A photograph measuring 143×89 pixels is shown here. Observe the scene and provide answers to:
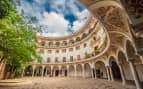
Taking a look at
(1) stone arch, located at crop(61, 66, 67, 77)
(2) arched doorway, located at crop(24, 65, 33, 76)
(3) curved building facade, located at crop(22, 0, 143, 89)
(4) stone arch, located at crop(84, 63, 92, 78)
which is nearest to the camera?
(3) curved building facade, located at crop(22, 0, 143, 89)

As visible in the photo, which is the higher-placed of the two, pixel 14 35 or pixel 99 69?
pixel 14 35

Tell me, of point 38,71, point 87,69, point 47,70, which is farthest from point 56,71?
point 87,69

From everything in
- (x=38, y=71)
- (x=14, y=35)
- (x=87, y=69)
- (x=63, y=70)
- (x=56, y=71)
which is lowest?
A: (x=56, y=71)

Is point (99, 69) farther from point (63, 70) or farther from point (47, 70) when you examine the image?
point (47, 70)

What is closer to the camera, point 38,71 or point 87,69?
point 87,69

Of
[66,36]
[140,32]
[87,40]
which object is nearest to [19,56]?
[140,32]

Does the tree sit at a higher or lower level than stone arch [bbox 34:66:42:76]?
higher

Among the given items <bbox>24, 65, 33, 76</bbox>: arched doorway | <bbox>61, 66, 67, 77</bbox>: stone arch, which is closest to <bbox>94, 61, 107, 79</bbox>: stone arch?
<bbox>61, 66, 67, 77</bbox>: stone arch

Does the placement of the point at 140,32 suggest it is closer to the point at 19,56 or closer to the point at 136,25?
the point at 136,25

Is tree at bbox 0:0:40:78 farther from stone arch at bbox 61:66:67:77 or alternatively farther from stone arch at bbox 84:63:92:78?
stone arch at bbox 61:66:67:77

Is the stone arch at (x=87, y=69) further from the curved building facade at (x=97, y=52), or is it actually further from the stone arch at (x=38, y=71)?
the stone arch at (x=38, y=71)

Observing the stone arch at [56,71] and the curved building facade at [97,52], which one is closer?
the curved building facade at [97,52]

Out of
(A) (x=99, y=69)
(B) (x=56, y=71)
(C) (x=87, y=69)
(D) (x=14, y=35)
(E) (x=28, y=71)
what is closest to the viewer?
(D) (x=14, y=35)

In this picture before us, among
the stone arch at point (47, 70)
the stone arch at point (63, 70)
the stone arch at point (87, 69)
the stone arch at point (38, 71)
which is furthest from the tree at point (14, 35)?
the stone arch at point (38, 71)
